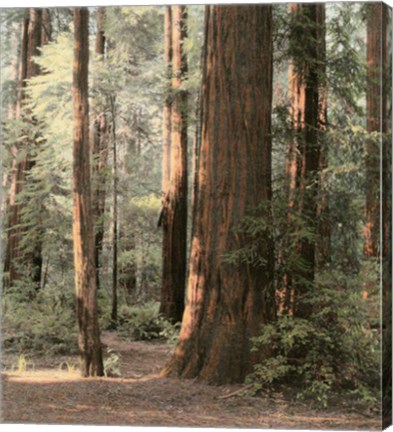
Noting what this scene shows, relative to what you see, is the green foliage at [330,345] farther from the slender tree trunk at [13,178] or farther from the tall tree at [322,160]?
the slender tree trunk at [13,178]

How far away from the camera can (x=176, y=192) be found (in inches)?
379

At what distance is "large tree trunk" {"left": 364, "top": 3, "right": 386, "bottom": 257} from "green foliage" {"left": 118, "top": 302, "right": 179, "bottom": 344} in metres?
1.76

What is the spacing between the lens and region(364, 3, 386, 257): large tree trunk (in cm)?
923

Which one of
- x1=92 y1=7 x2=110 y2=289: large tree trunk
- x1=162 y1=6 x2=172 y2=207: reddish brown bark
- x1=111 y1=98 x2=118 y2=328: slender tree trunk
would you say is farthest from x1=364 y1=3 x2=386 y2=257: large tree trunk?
x1=92 y1=7 x2=110 y2=289: large tree trunk

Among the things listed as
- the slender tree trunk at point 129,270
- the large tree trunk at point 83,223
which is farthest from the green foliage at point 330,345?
the large tree trunk at point 83,223

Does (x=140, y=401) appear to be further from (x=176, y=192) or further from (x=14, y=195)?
(x=14, y=195)

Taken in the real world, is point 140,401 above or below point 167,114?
below

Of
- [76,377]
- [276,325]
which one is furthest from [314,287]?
[76,377]

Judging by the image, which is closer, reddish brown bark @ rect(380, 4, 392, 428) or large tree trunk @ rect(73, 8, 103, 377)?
reddish brown bark @ rect(380, 4, 392, 428)

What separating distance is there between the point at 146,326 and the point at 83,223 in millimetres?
1028

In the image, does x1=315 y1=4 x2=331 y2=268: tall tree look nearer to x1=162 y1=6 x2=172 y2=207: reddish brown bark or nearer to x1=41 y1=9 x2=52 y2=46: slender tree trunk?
x1=162 y1=6 x2=172 y2=207: reddish brown bark

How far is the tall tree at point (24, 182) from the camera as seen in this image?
988cm

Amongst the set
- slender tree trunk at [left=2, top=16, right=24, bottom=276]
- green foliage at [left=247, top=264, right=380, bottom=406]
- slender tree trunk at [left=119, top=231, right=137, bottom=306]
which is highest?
slender tree trunk at [left=2, top=16, right=24, bottom=276]

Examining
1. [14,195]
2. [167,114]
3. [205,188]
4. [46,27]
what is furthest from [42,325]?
[46,27]
